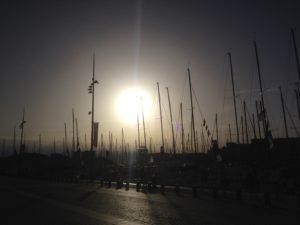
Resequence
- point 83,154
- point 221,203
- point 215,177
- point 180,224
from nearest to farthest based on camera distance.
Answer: point 180,224 → point 221,203 → point 215,177 → point 83,154

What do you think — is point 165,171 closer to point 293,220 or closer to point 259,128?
point 259,128

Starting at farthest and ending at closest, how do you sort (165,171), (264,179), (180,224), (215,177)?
1. (165,171)
2. (215,177)
3. (264,179)
4. (180,224)

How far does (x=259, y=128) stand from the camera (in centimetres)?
6156

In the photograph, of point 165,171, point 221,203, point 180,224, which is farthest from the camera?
point 165,171

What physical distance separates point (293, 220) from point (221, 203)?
680 centimetres

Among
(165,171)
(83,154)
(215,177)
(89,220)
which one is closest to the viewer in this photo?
(89,220)

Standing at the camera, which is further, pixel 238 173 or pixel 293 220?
pixel 238 173

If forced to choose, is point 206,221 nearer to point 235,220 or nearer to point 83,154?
point 235,220

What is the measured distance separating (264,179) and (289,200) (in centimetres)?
1473

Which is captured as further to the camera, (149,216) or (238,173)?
(238,173)

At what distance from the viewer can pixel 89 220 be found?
15680 mm

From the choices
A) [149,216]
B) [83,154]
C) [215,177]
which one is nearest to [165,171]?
[215,177]

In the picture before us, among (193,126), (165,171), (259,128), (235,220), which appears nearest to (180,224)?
(235,220)

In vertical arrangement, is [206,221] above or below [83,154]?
below
